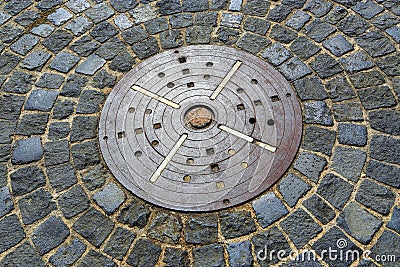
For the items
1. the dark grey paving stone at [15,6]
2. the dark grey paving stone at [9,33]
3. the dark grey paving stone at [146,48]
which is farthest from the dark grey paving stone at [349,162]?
the dark grey paving stone at [15,6]

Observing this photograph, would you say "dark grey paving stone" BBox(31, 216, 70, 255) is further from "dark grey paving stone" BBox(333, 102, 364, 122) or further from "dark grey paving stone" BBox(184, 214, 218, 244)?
"dark grey paving stone" BBox(333, 102, 364, 122)

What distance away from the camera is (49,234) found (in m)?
2.98

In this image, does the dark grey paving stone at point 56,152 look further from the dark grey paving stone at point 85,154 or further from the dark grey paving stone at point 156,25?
the dark grey paving stone at point 156,25

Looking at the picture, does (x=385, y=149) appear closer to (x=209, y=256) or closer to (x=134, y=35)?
(x=209, y=256)

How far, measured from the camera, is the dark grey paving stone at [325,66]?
367 centimetres

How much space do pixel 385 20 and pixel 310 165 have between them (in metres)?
1.78

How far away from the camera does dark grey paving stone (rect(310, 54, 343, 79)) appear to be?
12.0 ft

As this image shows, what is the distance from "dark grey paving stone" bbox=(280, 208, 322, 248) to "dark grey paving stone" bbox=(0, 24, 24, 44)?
3.11m

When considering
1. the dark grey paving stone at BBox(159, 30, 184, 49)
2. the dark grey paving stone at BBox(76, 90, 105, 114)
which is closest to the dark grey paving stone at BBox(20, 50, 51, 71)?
the dark grey paving stone at BBox(76, 90, 105, 114)

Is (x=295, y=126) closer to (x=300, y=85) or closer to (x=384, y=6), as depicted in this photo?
(x=300, y=85)

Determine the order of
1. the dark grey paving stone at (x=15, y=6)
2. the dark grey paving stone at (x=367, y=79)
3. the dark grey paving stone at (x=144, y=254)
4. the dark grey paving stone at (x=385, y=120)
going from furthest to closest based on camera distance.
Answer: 1. the dark grey paving stone at (x=15, y=6)
2. the dark grey paving stone at (x=367, y=79)
3. the dark grey paving stone at (x=385, y=120)
4. the dark grey paving stone at (x=144, y=254)

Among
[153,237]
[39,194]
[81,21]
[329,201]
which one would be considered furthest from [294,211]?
[81,21]

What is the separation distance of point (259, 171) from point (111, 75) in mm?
1608

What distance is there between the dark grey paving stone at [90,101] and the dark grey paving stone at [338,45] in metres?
2.04
